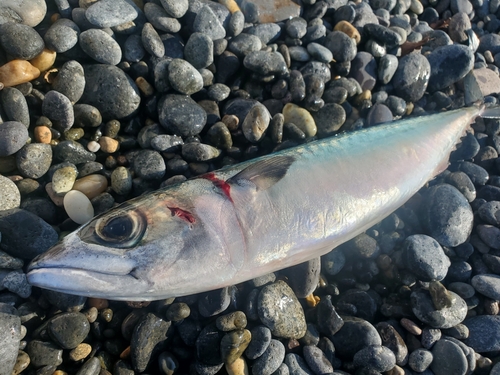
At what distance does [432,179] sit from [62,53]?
3.65 m

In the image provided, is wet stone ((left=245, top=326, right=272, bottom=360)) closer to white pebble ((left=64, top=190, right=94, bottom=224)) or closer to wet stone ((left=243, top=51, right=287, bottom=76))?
white pebble ((left=64, top=190, right=94, bottom=224))

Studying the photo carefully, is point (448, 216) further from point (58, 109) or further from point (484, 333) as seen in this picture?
point (58, 109)

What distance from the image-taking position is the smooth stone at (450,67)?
12.5 ft

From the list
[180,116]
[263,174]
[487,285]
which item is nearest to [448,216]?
[487,285]

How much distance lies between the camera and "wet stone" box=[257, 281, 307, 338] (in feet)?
8.32

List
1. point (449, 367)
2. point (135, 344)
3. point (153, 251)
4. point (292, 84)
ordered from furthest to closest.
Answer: point (292, 84), point (449, 367), point (135, 344), point (153, 251)

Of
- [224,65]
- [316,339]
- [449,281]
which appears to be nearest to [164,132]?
[224,65]

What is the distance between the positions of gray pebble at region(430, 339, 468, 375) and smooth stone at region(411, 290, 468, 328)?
14 cm

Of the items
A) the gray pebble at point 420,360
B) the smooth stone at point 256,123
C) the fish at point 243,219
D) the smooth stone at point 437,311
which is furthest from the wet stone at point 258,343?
the smooth stone at point 256,123

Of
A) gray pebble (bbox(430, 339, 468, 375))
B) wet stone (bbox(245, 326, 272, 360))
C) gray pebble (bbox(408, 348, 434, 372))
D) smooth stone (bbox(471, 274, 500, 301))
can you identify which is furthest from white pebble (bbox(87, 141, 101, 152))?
smooth stone (bbox(471, 274, 500, 301))

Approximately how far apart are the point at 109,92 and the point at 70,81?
0.32 m

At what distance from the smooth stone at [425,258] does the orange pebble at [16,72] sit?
3.50m

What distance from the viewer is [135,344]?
94.6 inches

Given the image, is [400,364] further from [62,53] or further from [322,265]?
[62,53]
